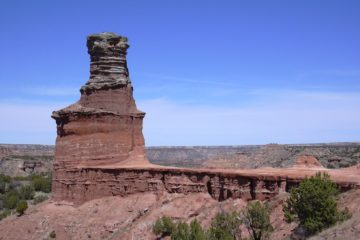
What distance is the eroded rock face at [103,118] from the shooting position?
34.5 meters

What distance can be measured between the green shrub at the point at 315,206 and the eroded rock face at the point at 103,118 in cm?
1856

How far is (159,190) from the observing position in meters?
29.7

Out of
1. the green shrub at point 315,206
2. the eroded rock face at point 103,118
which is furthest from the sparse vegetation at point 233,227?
the eroded rock face at point 103,118

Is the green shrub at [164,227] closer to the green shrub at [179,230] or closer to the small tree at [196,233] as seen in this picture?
the green shrub at [179,230]

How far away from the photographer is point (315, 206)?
61.1 ft

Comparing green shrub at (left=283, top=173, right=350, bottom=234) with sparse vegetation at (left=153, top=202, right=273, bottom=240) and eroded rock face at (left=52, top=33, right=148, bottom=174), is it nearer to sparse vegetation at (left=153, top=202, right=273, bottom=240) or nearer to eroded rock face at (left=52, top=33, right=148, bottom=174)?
sparse vegetation at (left=153, top=202, right=273, bottom=240)

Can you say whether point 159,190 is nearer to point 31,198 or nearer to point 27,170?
point 31,198

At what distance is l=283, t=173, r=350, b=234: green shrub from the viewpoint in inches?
723

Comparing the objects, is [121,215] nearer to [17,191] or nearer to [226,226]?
[226,226]

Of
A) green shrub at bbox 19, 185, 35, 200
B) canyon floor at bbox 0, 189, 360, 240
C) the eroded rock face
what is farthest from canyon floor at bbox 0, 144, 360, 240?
green shrub at bbox 19, 185, 35, 200

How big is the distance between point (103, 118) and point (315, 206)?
20.1 meters

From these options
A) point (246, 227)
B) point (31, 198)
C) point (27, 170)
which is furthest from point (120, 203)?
point (27, 170)

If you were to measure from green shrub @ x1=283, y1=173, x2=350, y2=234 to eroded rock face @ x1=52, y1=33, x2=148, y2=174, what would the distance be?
731 inches

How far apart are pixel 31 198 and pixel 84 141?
91.6ft
